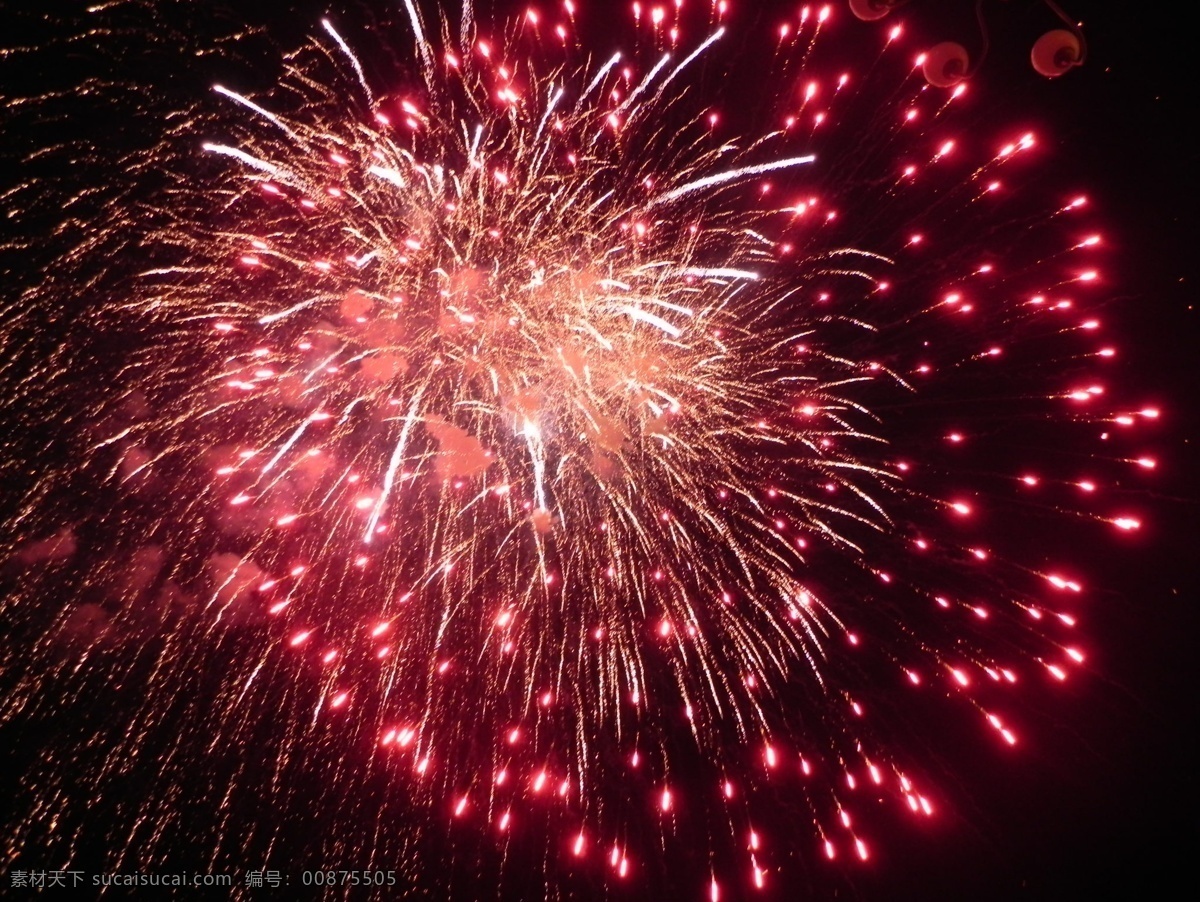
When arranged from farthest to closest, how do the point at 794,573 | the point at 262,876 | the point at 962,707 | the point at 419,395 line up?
the point at 262,876 → the point at 962,707 → the point at 794,573 → the point at 419,395

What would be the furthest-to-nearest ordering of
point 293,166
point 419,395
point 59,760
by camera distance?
point 59,760 < point 419,395 < point 293,166

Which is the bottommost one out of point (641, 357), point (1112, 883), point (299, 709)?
point (1112, 883)

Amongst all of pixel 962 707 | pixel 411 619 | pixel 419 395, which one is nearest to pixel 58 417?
pixel 419 395

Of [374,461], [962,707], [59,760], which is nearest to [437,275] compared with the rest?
[374,461]

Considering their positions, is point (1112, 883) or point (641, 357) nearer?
point (641, 357)

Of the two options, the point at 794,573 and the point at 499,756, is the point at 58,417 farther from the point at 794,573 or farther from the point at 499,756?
the point at 794,573

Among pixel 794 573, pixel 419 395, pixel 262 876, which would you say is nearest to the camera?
pixel 419 395

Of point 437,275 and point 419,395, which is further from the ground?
point 437,275

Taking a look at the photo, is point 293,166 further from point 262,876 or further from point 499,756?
point 262,876

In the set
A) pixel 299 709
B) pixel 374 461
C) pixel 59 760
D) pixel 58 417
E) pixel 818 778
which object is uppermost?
pixel 58 417
